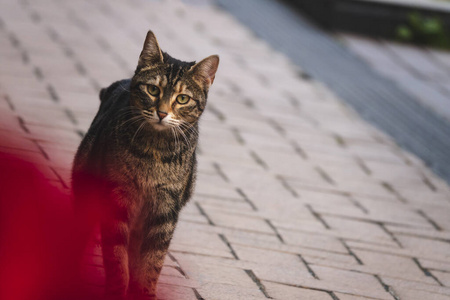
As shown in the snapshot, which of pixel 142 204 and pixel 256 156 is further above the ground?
pixel 142 204

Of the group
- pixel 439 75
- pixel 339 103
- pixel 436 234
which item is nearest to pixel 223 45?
pixel 339 103

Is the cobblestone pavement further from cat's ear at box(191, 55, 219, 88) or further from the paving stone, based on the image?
cat's ear at box(191, 55, 219, 88)

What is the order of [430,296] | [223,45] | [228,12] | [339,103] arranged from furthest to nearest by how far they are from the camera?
[228,12] < [223,45] < [339,103] < [430,296]

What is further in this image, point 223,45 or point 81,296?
point 223,45

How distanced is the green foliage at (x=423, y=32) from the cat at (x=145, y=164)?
648cm

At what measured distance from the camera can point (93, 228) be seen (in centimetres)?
322

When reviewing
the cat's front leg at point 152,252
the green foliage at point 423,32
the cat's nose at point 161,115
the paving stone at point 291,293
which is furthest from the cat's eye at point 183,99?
the green foliage at point 423,32

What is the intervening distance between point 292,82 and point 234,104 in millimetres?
1038

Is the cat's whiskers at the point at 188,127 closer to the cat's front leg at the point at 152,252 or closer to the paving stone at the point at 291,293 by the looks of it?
the cat's front leg at the point at 152,252

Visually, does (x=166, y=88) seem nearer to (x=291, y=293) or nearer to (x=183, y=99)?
(x=183, y=99)

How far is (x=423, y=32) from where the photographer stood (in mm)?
8984

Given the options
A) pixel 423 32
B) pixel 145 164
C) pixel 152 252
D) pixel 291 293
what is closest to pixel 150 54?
pixel 145 164

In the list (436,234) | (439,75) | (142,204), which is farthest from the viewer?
(439,75)

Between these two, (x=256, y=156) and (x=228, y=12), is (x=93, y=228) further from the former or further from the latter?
(x=228, y=12)
